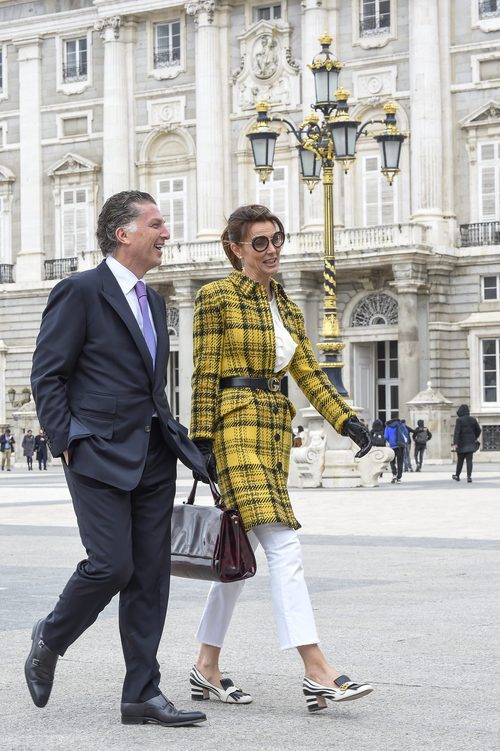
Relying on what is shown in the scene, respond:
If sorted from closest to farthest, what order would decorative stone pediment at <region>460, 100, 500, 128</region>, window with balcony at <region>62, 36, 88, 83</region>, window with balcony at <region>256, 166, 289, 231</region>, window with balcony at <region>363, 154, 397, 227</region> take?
decorative stone pediment at <region>460, 100, 500, 128</region> < window with balcony at <region>363, 154, 397, 227</region> < window with balcony at <region>256, 166, 289, 231</region> < window with balcony at <region>62, 36, 88, 83</region>

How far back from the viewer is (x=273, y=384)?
6918mm

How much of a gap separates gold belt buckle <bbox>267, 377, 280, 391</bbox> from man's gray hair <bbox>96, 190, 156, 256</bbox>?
934 mm

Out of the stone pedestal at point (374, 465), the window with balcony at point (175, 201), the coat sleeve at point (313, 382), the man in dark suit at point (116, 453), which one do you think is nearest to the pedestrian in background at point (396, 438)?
the stone pedestal at point (374, 465)

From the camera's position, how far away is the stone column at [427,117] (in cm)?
4391

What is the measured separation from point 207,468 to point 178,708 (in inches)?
38.1

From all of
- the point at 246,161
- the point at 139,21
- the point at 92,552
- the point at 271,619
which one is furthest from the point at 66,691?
the point at 139,21

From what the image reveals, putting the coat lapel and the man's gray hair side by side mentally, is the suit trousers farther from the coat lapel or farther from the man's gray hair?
the man's gray hair

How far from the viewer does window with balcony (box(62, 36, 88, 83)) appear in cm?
5219

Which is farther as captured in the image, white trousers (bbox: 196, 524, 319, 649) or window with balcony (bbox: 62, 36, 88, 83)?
window with balcony (bbox: 62, 36, 88, 83)

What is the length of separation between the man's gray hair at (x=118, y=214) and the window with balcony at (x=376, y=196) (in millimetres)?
39542

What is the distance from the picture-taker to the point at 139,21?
50719mm

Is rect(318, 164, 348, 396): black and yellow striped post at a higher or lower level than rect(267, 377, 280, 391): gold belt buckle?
higher

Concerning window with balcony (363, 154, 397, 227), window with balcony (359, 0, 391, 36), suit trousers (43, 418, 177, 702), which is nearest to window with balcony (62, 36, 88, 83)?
window with balcony (359, 0, 391, 36)

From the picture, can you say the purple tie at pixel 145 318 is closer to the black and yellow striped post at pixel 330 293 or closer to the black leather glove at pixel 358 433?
the black leather glove at pixel 358 433
